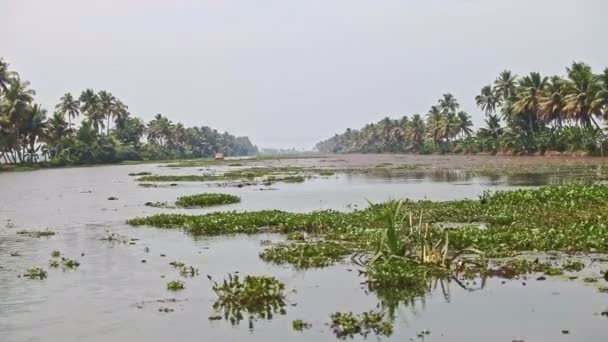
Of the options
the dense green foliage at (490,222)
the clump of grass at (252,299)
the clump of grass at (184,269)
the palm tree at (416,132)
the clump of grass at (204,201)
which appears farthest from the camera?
the palm tree at (416,132)

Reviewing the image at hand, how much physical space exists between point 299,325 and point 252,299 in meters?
1.87

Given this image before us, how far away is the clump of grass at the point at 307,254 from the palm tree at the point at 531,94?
77.8m

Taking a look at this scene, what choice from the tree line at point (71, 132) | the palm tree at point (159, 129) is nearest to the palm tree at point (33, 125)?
the tree line at point (71, 132)

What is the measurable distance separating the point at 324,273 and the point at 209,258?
467 cm

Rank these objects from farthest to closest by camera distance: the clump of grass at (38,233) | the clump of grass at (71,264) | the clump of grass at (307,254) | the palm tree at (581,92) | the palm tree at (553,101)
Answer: the palm tree at (553,101) → the palm tree at (581,92) → the clump of grass at (38,233) → the clump of grass at (71,264) → the clump of grass at (307,254)

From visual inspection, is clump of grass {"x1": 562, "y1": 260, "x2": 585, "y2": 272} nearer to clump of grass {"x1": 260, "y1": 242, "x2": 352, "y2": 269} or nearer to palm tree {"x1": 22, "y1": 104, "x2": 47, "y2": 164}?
clump of grass {"x1": 260, "y1": 242, "x2": 352, "y2": 269}

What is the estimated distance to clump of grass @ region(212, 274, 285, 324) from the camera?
12969 mm

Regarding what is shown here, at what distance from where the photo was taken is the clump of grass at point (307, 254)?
17609 millimetres

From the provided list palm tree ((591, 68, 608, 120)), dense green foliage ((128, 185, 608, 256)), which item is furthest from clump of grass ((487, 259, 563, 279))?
palm tree ((591, 68, 608, 120))

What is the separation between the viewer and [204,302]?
14023mm

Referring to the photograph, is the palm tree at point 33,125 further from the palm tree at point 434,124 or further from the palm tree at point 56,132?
the palm tree at point 434,124

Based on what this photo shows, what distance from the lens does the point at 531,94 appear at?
91062 millimetres

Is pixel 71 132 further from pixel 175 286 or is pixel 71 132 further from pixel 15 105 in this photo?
pixel 175 286

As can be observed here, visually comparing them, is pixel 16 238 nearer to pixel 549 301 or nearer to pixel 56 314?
pixel 56 314
